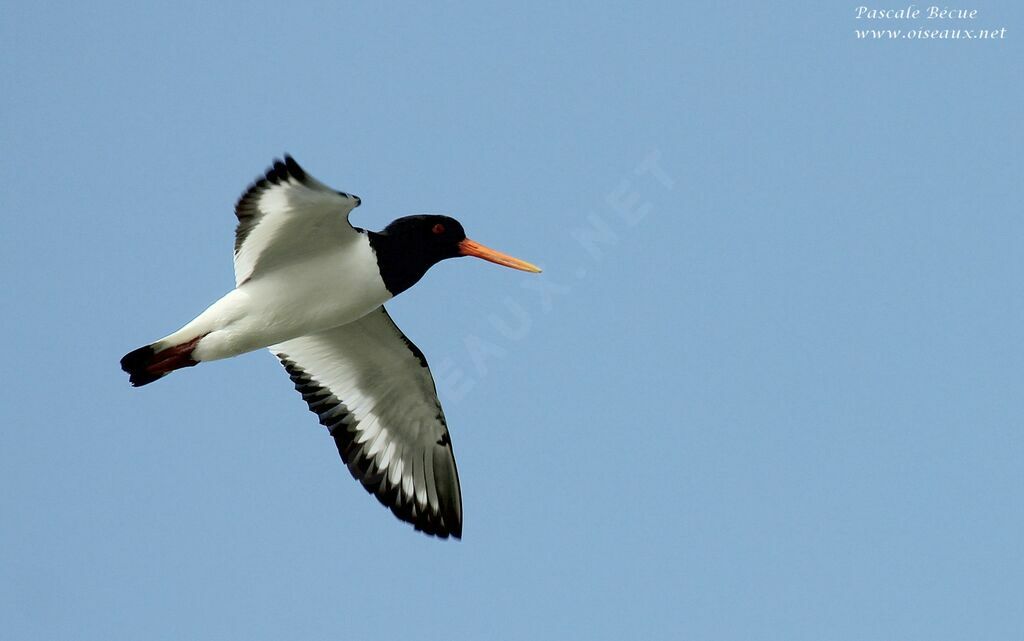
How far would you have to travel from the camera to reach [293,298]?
11336 millimetres

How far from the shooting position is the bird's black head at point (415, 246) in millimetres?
11359

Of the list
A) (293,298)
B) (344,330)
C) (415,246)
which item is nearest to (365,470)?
(344,330)

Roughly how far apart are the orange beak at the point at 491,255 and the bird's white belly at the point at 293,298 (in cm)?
95

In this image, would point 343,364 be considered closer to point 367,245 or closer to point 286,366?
point 286,366

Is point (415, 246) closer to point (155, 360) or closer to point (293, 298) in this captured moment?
point (293, 298)

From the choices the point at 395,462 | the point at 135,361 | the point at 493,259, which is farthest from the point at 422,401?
the point at 135,361

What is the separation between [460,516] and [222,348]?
2809mm

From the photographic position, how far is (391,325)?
12.5 m

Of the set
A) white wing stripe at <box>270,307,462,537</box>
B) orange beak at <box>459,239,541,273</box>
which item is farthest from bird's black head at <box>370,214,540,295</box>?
white wing stripe at <box>270,307,462,537</box>

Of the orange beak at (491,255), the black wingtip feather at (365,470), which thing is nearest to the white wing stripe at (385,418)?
the black wingtip feather at (365,470)

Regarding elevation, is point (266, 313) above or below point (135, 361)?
above

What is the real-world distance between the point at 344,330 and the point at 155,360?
1.87 m

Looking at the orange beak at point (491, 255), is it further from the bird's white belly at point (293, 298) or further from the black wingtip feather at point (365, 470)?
the black wingtip feather at point (365, 470)

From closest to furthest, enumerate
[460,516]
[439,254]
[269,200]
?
[269,200] → [439,254] → [460,516]
